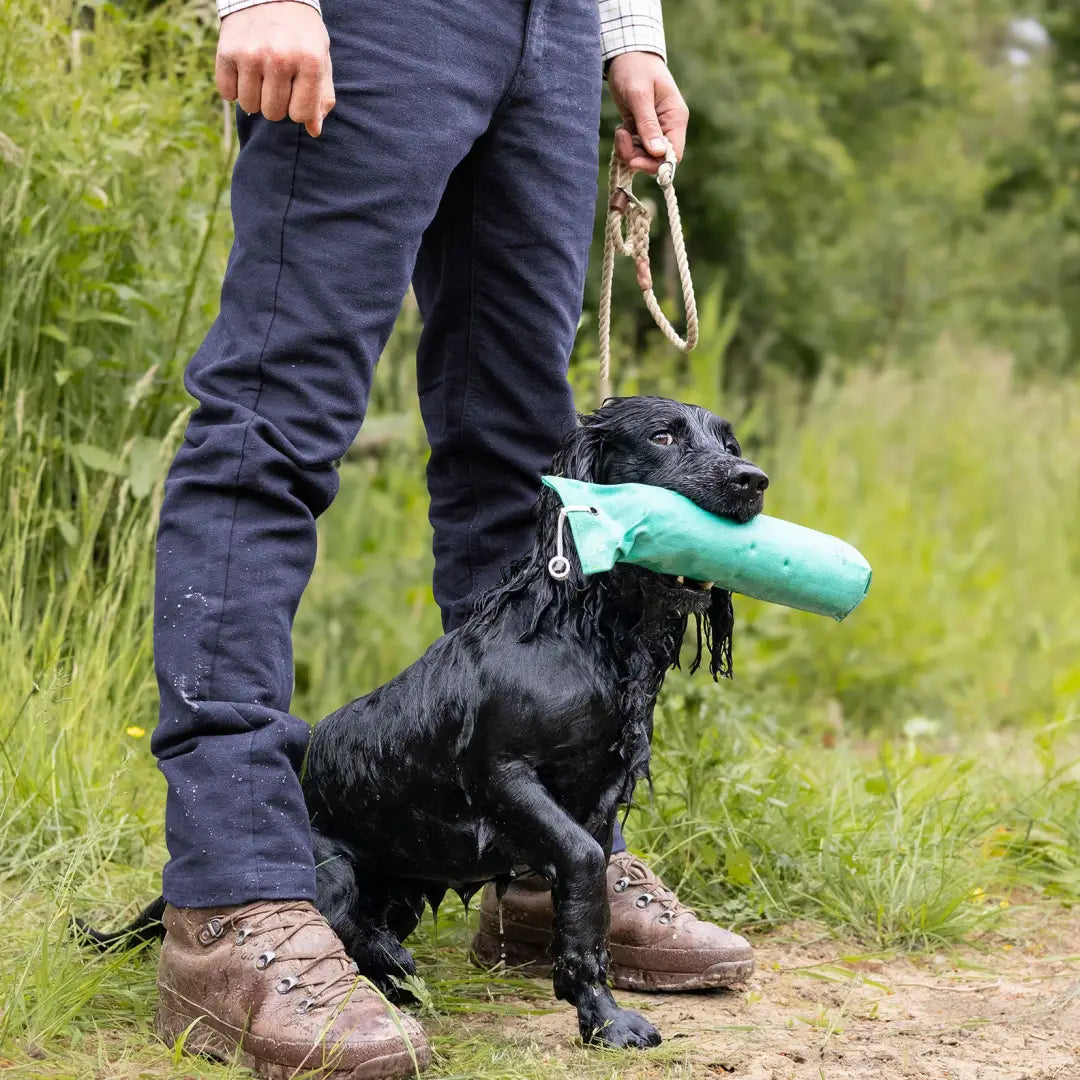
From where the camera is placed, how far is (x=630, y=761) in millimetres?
2100

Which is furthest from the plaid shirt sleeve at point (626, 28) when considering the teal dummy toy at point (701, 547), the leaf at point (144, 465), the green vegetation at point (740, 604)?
the leaf at point (144, 465)

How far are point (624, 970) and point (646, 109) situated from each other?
1.56 m

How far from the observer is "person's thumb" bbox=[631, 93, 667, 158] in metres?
2.42

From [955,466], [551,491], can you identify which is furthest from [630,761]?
[955,466]

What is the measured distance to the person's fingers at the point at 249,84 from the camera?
1.84 m

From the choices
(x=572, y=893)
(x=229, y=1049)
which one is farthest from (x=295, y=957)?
(x=572, y=893)

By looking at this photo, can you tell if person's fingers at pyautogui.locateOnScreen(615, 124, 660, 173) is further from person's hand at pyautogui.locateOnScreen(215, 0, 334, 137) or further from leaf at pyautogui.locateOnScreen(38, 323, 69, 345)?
leaf at pyautogui.locateOnScreen(38, 323, 69, 345)

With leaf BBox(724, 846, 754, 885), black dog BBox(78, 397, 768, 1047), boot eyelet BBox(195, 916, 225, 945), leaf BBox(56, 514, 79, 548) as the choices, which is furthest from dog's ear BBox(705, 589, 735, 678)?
leaf BBox(56, 514, 79, 548)

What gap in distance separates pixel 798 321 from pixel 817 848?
610 centimetres

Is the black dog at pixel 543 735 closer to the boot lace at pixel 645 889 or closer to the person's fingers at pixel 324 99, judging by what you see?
the boot lace at pixel 645 889

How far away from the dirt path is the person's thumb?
151cm

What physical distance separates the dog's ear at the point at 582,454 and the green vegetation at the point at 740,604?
64 cm

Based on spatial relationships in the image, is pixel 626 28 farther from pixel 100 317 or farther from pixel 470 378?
pixel 100 317

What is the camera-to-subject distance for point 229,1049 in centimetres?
190
